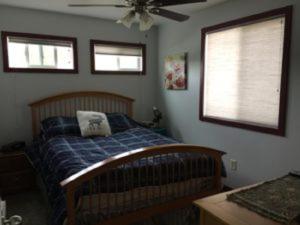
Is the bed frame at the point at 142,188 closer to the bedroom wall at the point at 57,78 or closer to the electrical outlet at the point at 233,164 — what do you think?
the electrical outlet at the point at 233,164

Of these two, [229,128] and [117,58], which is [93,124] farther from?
[229,128]

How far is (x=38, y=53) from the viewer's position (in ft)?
11.4

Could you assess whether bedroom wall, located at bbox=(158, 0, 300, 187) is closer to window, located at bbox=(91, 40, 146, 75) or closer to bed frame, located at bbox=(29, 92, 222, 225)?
window, located at bbox=(91, 40, 146, 75)

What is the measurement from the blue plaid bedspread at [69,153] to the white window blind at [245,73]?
879mm

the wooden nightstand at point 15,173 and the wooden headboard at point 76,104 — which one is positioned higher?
the wooden headboard at point 76,104

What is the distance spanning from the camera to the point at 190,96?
12.0ft

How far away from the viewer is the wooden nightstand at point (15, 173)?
116 inches

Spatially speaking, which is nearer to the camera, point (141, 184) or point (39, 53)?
point (141, 184)

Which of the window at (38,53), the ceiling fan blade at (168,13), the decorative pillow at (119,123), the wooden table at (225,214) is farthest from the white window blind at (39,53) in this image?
the wooden table at (225,214)

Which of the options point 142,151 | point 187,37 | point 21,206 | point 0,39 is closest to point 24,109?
point 0,39

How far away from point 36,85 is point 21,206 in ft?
5.23

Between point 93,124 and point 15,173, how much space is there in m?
1.11

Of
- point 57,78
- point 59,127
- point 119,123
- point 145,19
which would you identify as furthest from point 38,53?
point 145,19

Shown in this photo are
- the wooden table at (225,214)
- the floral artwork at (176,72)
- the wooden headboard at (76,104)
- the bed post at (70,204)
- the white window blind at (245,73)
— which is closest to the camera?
the wooden table at (225,214)
